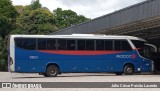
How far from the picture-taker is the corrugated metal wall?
25167mm

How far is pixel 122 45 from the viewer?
27125 mm

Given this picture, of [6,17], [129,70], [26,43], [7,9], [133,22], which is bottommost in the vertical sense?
[129,70]

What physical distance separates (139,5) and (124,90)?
1337 centimetres

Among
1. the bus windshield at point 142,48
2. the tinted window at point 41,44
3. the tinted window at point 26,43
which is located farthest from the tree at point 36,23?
the tinted window at point 26,43

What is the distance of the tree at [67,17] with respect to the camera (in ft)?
299

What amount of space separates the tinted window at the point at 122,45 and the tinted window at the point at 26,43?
17.7ft

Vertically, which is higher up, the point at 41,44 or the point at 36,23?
the point at 36,23

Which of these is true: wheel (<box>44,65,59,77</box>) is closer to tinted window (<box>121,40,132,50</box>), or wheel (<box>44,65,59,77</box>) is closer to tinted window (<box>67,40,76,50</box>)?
tinted window (<box>67,40,76,50</box>)

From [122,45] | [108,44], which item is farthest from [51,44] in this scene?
[122,45]

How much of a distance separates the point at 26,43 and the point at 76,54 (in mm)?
3279

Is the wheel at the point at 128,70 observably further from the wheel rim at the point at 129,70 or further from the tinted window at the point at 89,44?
the tinted window at the point at 89,44

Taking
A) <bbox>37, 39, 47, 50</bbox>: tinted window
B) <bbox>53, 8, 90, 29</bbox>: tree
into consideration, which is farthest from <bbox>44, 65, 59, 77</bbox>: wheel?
<bbox>53, 8, 90, 29</bbox>: tree

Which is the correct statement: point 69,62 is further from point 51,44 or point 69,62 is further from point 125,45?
point 125,45

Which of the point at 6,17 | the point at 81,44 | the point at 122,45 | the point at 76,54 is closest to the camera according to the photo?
the point at 76,54
